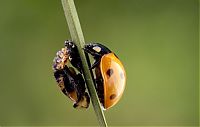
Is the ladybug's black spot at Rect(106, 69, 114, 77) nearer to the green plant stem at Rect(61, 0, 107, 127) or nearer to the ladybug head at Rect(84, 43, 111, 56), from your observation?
the ladybug head at Rect(84, 43, 111, 56)

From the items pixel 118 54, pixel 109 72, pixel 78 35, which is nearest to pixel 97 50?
pixel 109 72

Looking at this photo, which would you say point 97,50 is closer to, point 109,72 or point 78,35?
point 109,72

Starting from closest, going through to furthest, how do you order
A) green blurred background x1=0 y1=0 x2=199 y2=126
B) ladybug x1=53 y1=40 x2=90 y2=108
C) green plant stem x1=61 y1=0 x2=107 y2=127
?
1. green plant stem x1=61 y1=0 x2=107 y2=127
2. ladybug x1=53 y1=40 x2=90 y2=108
3. green blurred background x1=0 y1=0 x2=199 y2=126

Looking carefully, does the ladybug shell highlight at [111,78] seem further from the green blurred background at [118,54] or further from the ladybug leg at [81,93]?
the green blurred background at [118,54]

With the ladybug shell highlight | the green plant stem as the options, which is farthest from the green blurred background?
the green plant stem

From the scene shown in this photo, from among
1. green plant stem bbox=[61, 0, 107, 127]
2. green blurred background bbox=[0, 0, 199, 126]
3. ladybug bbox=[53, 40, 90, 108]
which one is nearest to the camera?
green plant stem bbox=[61, 0, 107, 127]

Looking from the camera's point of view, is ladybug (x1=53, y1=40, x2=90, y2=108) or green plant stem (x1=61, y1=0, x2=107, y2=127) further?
ladybug (x1=53, y1=40, x2=90, y2=108)
